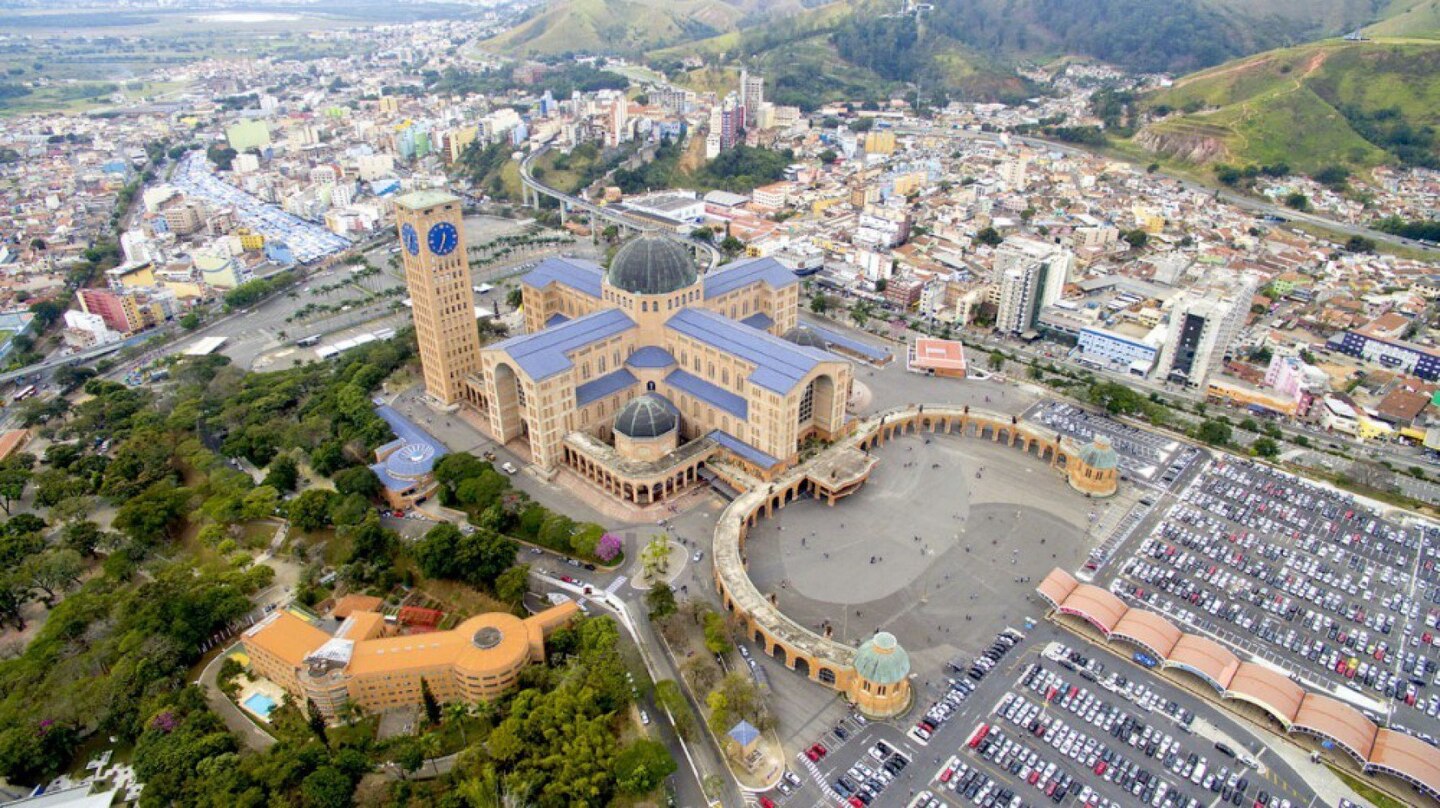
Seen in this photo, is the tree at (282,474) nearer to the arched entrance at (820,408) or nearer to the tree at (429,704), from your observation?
the tree at (429,704)

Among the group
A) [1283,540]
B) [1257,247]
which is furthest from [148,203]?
[1257,247]

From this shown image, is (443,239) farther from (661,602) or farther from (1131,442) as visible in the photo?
(1131,442)

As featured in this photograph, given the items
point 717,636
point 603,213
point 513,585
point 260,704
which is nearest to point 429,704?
point 513,585

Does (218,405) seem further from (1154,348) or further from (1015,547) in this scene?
(1154,348)

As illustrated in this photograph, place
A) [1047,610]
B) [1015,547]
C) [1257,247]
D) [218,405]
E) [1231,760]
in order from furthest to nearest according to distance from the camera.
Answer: [1257,247]
[218,405]
[1015,547]
[1047,610]
[1231,760]

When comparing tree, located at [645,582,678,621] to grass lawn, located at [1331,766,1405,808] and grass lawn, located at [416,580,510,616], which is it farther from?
grass lawn, located at [1331,766,1405,808]
